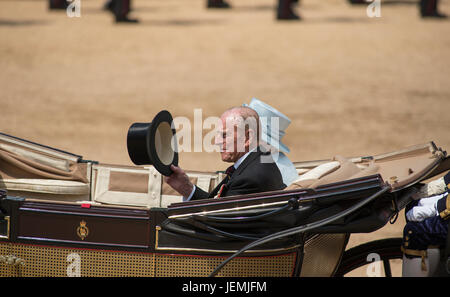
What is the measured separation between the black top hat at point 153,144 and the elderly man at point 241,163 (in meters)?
0.09

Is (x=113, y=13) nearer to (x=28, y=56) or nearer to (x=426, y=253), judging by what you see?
(x=28, y=56)

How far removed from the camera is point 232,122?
144 inches

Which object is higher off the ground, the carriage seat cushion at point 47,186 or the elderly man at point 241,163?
the elderly man at point 241,163

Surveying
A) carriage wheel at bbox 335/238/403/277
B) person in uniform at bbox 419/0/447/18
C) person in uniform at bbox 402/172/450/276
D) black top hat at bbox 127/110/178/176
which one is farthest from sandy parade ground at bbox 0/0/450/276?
black top hat at bbox 127/110/178/176

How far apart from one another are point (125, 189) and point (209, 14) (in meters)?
15.4

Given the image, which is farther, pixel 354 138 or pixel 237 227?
pixel 354 138

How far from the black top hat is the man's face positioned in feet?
1.00

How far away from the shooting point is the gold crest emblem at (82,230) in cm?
341

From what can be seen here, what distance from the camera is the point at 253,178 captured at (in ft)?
11.7

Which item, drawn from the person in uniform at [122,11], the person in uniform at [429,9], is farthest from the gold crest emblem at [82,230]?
the person in uniform at [429,9]

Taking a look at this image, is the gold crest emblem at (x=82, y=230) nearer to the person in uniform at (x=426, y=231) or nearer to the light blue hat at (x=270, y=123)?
the light blue hat at (x=270, y=123)

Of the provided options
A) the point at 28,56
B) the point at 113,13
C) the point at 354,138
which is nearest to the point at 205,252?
the point at 354,138

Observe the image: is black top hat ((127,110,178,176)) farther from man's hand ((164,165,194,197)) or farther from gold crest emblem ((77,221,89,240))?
gold crest emblem ((77,221,89,240))

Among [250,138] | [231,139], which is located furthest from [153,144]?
[250,138]
